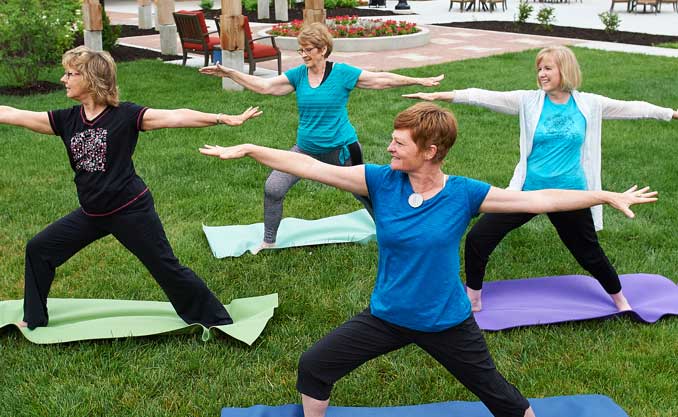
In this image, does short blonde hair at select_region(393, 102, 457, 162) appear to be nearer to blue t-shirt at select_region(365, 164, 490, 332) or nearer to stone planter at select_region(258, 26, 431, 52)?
blue t-shirt at select_region(365, 164, 490, 332)

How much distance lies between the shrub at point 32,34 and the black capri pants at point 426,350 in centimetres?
1159

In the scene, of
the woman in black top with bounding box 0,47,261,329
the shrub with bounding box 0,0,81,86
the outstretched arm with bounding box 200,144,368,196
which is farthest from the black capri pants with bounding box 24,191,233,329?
the shrub with bounding box 0,0,81,86

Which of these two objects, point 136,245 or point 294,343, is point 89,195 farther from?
point 294,343

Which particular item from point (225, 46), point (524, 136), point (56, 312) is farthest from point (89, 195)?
point (225, 46)

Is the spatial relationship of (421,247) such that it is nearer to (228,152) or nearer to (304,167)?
(304,167)

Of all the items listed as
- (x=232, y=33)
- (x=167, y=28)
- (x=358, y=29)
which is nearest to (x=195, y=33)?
(x=167, y=28)

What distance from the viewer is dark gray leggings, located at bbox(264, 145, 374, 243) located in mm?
6539

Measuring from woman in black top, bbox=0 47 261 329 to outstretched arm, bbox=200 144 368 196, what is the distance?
32.6 inches

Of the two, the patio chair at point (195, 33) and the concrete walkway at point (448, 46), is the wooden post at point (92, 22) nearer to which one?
the patio chair at point (195, 33)

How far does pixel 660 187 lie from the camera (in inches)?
333

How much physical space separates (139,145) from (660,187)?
6320 mm

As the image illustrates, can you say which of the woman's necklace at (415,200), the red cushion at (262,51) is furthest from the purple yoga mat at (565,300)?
the red cushion at (262,51)

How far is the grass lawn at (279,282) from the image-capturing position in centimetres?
465

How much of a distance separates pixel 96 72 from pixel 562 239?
3.20 m
